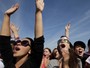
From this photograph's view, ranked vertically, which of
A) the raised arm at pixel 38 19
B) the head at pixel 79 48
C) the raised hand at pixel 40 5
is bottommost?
the head at pixel 79 48

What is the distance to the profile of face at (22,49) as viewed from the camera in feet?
17.0

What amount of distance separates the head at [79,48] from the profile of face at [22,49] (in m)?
3.64

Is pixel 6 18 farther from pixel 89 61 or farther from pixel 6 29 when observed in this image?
pixel 89 61

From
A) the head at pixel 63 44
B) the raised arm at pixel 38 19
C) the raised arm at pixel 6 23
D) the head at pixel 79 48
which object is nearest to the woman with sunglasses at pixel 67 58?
the head at pixel 63 44

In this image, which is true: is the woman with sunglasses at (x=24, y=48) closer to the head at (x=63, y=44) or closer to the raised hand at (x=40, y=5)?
the raised hand at (x=40, y=5)

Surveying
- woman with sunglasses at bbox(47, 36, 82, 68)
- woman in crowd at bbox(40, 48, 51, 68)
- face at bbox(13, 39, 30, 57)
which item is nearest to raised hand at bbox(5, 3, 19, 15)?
face at bbox(13, 39, 30, 57)

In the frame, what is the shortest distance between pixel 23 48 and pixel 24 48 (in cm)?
2

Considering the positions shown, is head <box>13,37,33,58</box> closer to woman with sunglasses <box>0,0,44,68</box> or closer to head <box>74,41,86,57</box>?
woman with sunglasses <box>0,0,44,68</box>

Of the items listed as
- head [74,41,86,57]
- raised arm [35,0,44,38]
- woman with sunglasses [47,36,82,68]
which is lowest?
woman with sunglasses [47,36,82,68]

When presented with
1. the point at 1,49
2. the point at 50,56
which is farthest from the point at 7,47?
the point at 50,56

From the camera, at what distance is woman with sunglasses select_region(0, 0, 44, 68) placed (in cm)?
477

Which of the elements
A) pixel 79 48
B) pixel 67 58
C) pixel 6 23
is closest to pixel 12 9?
pixel 6 23

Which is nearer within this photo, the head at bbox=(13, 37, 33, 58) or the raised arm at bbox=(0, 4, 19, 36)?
the raised arm at bbox=(0, 4, 19, 36)

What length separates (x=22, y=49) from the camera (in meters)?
5.32
